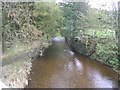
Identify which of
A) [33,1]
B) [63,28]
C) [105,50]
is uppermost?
[33,1]

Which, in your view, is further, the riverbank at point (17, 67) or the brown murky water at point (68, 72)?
the brown murky water at point (68, 72)

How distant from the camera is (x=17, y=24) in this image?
3.27m

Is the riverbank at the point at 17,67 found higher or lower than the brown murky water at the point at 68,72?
higher

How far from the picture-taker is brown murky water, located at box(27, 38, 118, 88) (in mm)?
3165

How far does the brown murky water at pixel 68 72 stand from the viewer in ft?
10.4

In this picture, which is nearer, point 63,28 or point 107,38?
point 63,28

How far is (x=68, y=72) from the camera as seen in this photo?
3.69 metres

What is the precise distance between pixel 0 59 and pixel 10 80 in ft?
1.11

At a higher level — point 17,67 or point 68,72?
point 17,67

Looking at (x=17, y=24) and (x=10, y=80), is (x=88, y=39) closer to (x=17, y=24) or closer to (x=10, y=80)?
(x=17, y=24)

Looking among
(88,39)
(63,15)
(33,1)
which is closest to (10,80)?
(33,1)

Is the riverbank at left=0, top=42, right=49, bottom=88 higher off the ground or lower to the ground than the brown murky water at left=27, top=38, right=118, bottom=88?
higher

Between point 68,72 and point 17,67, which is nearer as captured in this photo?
point 17,67

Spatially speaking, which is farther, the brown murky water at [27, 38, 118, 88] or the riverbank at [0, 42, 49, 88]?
the brown murky water at [27, 38, 118, 88]
